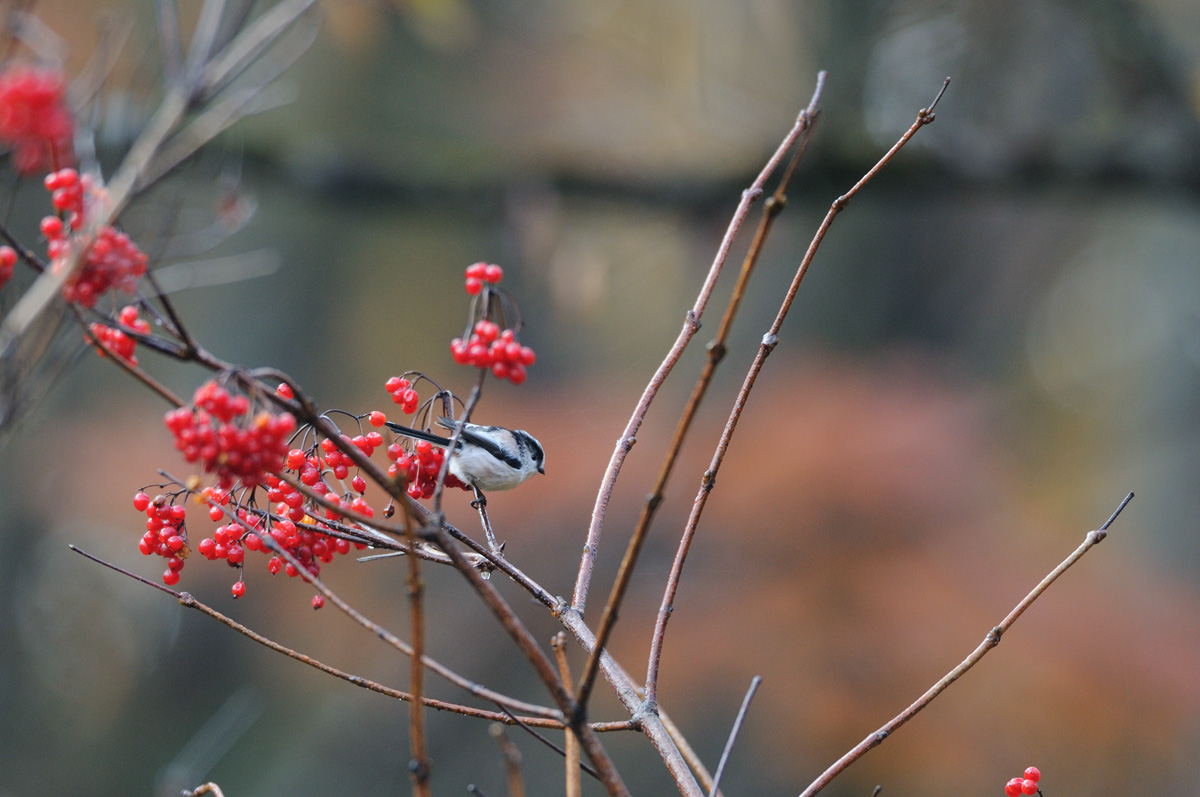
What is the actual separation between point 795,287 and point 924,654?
5012 millimetres

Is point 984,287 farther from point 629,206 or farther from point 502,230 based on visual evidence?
point 502,230

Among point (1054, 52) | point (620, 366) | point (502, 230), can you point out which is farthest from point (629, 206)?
point (1054, 52)

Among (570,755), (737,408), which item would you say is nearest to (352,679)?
(570,755)

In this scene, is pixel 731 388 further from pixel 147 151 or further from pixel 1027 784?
pixel 147 151

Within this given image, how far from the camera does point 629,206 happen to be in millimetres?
6043

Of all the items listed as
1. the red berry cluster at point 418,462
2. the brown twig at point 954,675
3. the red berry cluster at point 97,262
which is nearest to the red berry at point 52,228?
the red berry cluster at point 97,262

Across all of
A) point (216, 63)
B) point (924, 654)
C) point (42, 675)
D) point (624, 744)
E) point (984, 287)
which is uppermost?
point (984, 287)

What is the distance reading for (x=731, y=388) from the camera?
22.3ft

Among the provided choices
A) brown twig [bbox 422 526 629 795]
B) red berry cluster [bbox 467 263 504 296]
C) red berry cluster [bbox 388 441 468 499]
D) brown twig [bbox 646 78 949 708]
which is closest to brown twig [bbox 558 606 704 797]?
brown twig [bbox 646 78 949 708]

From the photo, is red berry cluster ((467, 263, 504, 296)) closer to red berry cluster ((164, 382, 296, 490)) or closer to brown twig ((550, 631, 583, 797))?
red berry cluster ((164, 382, 296, 490))

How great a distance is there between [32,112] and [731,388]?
6.27 meters

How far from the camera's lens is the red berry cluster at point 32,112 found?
71 cm

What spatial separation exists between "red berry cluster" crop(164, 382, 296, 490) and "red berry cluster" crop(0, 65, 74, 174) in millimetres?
243

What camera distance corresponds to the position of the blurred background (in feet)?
16.5
